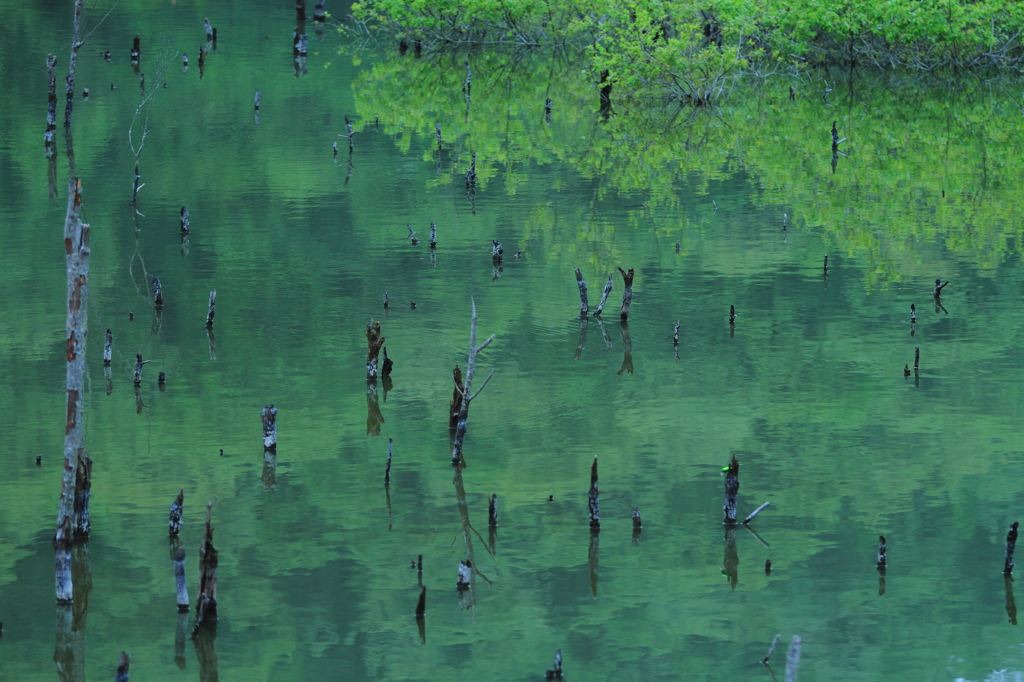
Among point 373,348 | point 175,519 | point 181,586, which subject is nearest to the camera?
point 181,586

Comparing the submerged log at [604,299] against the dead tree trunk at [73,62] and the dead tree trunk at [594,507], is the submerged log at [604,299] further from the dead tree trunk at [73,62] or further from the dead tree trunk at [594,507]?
the dead tree trunk at [73,62]

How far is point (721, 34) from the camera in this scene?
3969cm

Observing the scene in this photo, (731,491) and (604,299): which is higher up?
(604,299)

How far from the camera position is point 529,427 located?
1410cm

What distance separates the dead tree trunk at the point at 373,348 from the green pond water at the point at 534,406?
0.80ft

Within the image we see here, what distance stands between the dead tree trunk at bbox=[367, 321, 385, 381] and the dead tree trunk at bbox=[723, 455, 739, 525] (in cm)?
478

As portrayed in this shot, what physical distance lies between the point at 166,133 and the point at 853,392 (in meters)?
20.1

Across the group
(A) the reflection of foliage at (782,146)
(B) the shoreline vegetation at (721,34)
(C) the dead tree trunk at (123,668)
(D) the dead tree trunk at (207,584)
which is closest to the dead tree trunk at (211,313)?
(D) the dead tree trunk at (207,584)

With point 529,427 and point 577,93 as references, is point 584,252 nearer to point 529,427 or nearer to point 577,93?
point 529,427

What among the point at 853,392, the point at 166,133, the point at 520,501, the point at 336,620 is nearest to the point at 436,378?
the point at 520,501

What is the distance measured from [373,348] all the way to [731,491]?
499 centimetres

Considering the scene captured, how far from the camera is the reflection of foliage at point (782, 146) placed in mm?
23547

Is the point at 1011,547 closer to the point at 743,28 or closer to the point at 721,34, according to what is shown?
the point at 743,28

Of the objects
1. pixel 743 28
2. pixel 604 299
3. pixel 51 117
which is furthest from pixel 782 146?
pixel 51 117
